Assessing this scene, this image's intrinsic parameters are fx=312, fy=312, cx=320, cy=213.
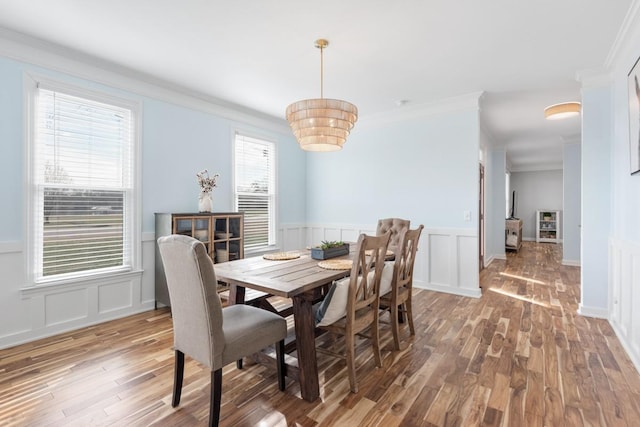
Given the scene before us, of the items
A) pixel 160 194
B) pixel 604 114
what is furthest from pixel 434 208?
pixel 160 194

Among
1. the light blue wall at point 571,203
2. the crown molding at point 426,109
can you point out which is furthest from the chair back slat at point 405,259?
the light blue wall at point 571,203

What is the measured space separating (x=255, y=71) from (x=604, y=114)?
3767 mm

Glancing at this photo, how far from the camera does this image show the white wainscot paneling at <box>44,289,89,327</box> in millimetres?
2885

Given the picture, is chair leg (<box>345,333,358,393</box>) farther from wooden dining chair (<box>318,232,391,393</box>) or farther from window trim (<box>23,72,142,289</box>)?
window trim (<box>23,72,142,289</box>)

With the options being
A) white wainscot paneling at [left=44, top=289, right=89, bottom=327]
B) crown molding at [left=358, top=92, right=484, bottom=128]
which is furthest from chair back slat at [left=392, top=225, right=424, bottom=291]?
white wainscot paneling at [left=44, top=289, right=89, bottom=327]

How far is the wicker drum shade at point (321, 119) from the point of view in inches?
96.3

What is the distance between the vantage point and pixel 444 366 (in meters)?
2.35

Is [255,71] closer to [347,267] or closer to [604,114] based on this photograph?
[347,267]

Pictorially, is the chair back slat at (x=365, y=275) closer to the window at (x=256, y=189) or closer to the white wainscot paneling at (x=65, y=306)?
the white wainscot paneling at (x=65, y=306)

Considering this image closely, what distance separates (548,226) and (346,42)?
1066cm

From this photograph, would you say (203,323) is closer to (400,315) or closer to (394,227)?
(400,315)

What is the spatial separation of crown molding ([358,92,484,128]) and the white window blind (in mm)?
3350

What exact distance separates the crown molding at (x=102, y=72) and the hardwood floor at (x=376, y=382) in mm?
2498

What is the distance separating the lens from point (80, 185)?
3.05 m
